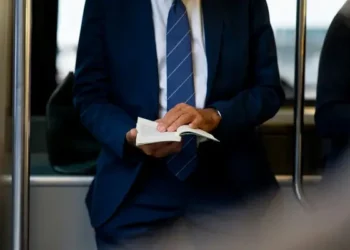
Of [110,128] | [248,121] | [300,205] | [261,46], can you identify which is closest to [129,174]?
[110,128]

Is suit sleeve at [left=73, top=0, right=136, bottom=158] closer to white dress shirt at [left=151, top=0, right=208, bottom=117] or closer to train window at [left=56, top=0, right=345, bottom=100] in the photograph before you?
white dress shirt at [left=151, top=0, right=208, bottom=117]

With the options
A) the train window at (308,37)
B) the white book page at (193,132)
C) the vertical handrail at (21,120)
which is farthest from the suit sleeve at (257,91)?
the vertical handrail at (21,120)

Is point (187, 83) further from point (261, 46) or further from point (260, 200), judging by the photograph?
point (260, 200)

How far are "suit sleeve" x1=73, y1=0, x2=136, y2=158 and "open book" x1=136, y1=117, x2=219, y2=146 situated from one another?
91 mm

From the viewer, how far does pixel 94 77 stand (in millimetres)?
1276

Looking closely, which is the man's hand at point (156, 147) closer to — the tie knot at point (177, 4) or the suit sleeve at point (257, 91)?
the suit sleeve at point (257, 91)

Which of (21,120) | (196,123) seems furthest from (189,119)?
(21,120)

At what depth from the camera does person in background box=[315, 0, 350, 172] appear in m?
1.38

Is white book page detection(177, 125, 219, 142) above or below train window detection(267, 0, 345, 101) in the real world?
below

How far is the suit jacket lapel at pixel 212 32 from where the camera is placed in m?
1.25

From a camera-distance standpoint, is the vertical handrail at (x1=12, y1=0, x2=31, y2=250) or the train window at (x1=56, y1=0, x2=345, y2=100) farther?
the train window at (x1=56, y1=0, x2=345, y2=100)

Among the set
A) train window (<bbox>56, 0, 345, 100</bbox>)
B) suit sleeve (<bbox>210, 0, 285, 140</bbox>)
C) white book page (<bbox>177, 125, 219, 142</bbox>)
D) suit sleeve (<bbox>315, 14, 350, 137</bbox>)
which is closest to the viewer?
white book page (<bbox>177, 125, 219, 142</bbox>)

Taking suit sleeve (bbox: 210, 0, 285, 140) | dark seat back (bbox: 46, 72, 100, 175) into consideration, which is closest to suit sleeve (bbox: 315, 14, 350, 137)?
suit sleeve (bbox: 210, 0, 285, 140)

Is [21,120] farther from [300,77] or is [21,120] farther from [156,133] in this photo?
[300,77]
